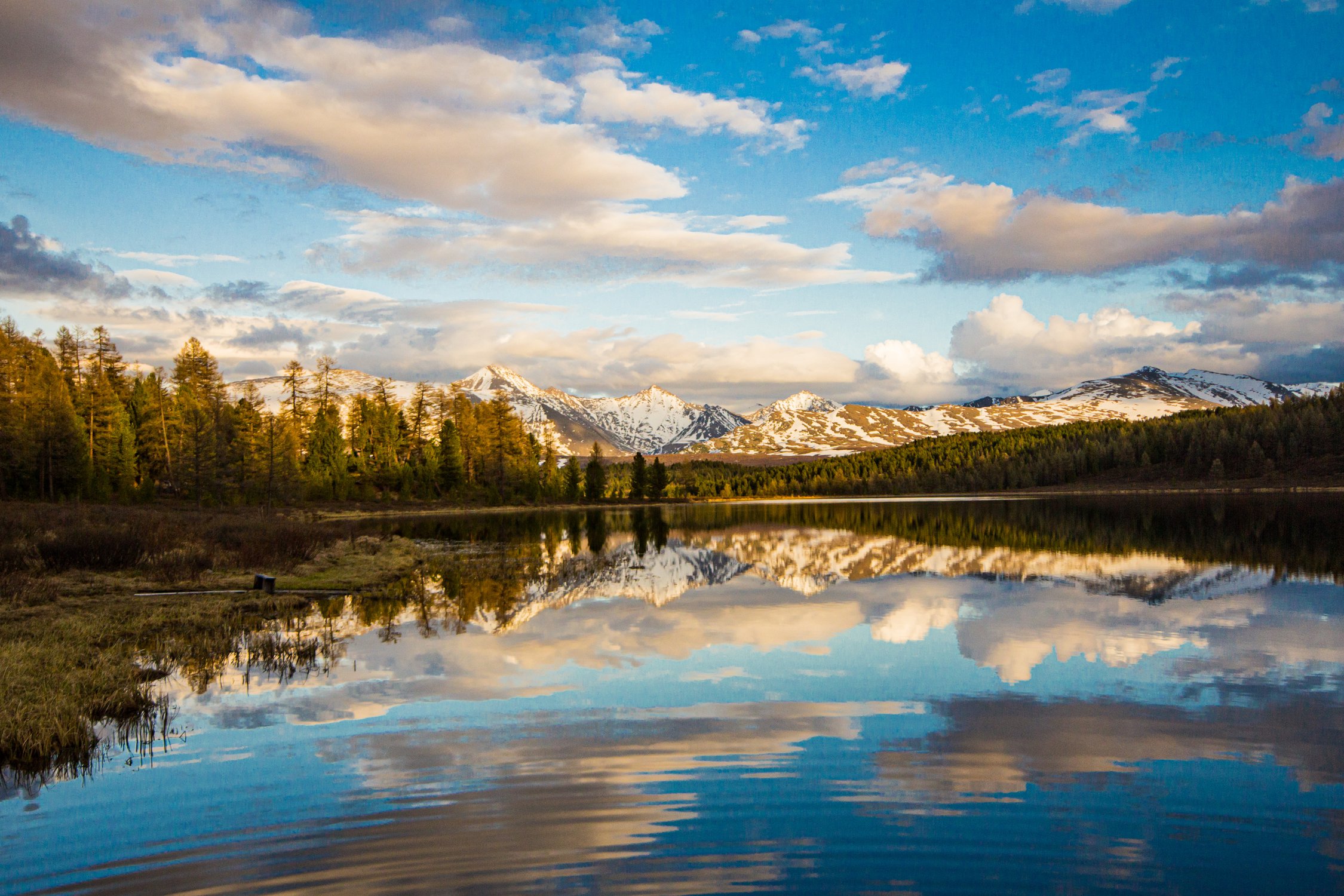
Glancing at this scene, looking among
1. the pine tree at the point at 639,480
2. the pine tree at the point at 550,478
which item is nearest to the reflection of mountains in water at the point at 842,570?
the pine tree at the point at 550,478

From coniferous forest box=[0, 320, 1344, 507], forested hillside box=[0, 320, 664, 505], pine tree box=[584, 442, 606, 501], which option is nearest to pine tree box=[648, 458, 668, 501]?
coniferous forest box=[0, 320, 1344, 507]

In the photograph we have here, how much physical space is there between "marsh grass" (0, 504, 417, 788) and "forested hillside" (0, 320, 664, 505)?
32126 mm

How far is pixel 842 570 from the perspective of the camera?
36.1 m

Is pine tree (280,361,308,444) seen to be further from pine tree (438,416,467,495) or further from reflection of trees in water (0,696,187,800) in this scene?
reflection of trees in water (0,696,187,800)

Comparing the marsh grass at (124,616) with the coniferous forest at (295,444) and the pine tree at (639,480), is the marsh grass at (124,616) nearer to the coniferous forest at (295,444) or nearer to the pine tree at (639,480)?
the coniferous forest at (295,444)

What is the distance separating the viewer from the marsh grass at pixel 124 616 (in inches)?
461

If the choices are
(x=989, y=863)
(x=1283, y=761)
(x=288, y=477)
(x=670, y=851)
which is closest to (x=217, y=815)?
(x=670, y=851)

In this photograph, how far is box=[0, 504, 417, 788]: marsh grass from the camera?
11.7 metres

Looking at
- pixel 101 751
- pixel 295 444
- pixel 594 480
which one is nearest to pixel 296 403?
pixel 295 444

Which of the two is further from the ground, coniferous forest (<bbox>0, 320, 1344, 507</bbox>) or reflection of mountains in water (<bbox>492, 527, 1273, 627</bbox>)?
coniferous forest (<bbox>0, 320, 1344, 507</bbox>)

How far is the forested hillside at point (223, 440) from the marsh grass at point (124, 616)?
32.1 m

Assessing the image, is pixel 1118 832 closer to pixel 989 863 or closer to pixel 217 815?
pixel 989 863

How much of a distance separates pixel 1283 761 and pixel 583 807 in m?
9.43

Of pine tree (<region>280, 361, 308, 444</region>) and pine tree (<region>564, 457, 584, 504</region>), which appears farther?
pine tree (<region>564, 457, 584, 504</region>)
